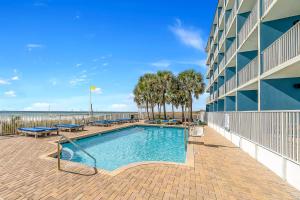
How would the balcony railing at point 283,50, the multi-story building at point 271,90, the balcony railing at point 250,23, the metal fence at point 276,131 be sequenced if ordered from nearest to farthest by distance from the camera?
the metal fence at point 276,131, the multi-story building at point 271,90, the balcony railing at point 283,50, the balcony railing at point 250,23

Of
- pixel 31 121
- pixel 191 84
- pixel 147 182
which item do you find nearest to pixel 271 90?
pixel 147 182

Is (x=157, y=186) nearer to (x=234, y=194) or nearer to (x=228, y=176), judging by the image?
(x=234, y=194)

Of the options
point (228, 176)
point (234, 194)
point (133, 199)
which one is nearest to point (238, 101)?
point (228, 176)

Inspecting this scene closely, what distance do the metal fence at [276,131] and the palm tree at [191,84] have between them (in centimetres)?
2184

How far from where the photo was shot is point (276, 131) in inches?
229

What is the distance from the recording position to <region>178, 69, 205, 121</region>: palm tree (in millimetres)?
30688

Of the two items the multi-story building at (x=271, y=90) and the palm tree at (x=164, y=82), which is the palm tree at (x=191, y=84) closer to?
the palm tree at (x=164, y=82)

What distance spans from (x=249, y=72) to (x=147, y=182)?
10.1 metres

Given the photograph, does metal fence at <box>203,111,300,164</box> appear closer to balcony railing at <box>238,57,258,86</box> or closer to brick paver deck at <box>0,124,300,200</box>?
brick paver deck at <box>0,124,300,200</box>

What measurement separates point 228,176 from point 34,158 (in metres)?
7.21

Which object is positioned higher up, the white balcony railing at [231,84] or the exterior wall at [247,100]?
the white balcony railing at [231,84]

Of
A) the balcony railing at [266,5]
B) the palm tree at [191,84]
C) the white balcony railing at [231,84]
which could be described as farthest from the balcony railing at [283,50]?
the palm tree at [191,84]

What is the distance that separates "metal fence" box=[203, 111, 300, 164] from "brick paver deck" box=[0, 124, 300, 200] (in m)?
0.92

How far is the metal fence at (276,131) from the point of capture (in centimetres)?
476
